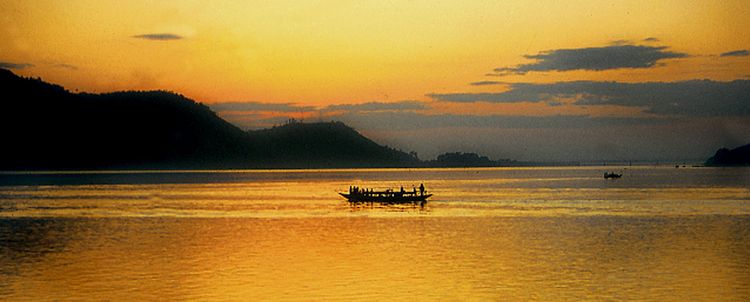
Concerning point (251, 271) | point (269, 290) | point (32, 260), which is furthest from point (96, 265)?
point (269, 290)

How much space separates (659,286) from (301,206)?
6760cm

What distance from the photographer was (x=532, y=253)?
160 feet

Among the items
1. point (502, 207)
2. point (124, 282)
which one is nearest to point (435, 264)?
point (124, 282)

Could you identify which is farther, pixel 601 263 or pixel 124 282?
pixel 601 263

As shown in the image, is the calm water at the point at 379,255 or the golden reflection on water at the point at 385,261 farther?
the calm water at the point at 379,255

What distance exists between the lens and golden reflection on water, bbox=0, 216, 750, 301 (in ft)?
117

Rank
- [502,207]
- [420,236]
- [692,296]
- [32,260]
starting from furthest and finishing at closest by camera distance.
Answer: [502,207]
[420,236]
[32,260]
[692,296]

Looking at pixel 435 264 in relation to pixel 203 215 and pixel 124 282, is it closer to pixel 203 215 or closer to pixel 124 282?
pixel 124 282

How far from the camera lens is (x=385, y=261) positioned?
148ft

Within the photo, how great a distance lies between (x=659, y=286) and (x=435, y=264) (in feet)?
36.0

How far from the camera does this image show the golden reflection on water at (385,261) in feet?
117

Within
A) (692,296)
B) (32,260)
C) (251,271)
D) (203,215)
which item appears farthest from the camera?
(203,215)

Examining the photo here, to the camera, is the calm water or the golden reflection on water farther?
the calm water

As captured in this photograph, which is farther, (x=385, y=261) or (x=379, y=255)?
(x=379, y=255)
